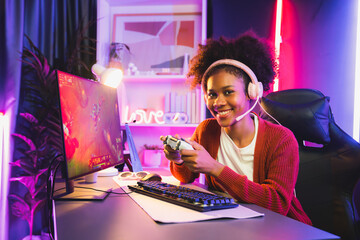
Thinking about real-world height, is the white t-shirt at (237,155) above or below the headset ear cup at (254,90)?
A: below

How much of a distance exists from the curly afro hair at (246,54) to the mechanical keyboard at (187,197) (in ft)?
1.91

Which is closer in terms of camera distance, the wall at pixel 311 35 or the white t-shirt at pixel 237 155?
the white t-shirt at pixel 237 155

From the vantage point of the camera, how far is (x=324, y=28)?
2.03 m

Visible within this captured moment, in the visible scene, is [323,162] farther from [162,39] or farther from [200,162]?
[162,39]

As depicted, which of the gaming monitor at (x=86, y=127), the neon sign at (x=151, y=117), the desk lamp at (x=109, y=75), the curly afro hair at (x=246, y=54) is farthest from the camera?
the neon sign at (x=151, y=117)

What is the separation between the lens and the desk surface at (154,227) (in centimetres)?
58

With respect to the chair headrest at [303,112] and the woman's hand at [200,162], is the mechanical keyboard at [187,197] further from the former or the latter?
the chair headrest at [303,112]

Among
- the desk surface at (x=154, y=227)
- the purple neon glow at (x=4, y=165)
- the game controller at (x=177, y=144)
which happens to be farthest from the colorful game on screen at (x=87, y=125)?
the purple neon glow at (x=4, y=165)

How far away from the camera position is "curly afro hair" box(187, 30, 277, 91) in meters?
1.29

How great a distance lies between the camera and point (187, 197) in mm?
804

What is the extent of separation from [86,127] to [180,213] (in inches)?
16.8

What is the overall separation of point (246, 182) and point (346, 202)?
20.3 inches

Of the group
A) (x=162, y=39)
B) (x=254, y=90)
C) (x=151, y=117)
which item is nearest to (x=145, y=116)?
(x=151, y=117)

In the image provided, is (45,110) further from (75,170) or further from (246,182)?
(246,182)
